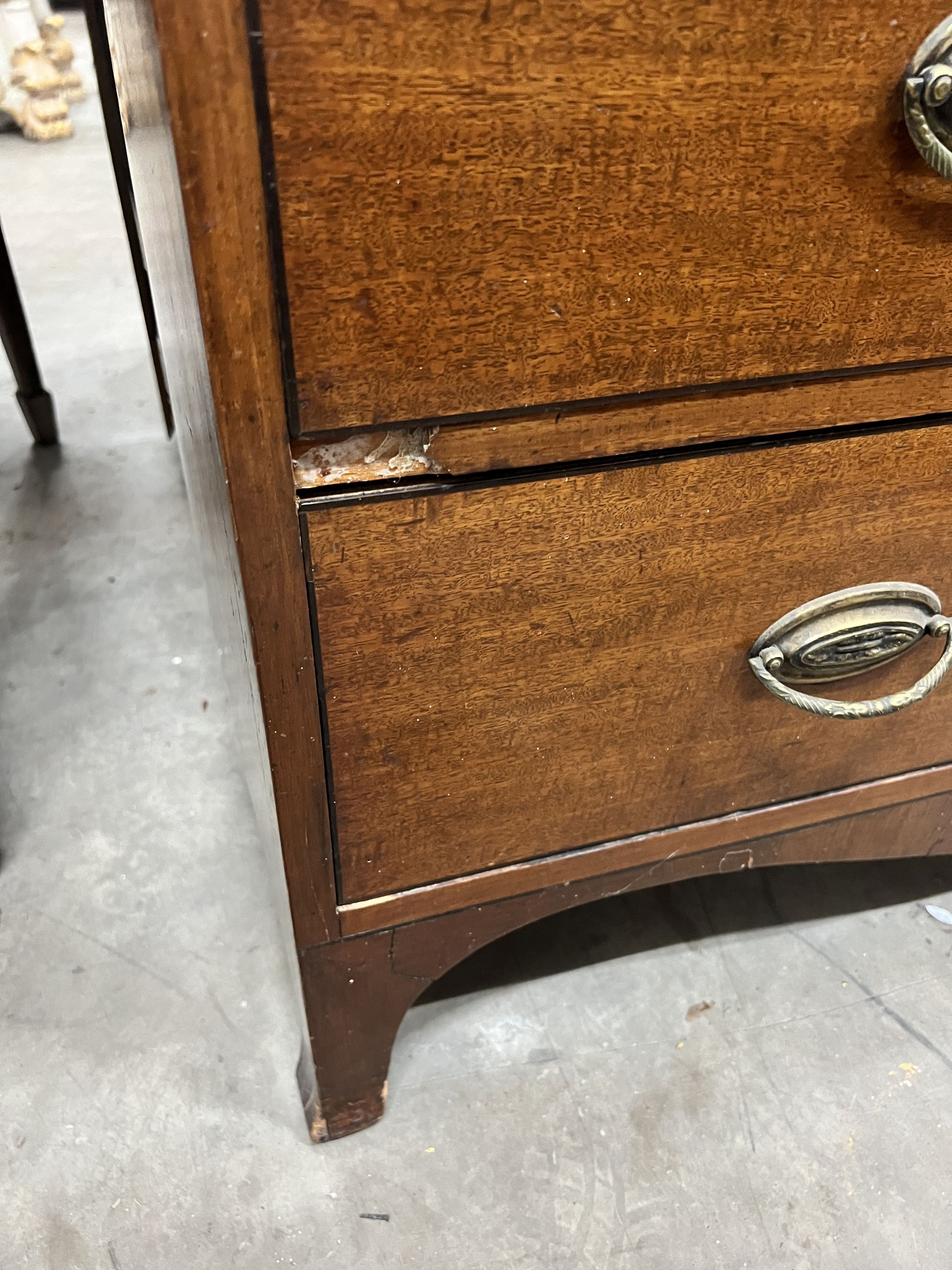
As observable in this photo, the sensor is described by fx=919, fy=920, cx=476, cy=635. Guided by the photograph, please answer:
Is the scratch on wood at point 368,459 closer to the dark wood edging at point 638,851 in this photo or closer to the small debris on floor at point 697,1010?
the dark wood edging at point 638,851

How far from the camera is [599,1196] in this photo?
0.58 meters

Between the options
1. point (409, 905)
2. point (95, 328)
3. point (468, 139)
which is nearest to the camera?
point (468, 139)

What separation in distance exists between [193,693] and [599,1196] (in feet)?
2.05

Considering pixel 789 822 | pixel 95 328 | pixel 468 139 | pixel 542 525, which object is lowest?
pixel 95 328

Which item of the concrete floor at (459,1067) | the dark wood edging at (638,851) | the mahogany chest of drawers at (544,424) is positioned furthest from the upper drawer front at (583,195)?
the concrete floor at (459,1067)

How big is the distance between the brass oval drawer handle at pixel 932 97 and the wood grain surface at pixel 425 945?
1.27 feet

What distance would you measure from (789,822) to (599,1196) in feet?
0.87

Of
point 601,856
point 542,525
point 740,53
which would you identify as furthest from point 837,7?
point 601,856

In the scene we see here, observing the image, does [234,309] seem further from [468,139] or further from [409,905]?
[409,905]

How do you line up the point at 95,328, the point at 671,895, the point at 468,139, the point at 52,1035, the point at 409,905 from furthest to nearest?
the point at 95,328 → the point at 671,895 → the point at 52,1035 → the point at 409,905 → the point at 468,139

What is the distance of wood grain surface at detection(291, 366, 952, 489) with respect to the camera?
354 mm

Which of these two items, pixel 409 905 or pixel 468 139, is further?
pixel 409 905

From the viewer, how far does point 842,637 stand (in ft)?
1.49

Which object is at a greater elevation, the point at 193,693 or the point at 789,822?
the point at 789,822
